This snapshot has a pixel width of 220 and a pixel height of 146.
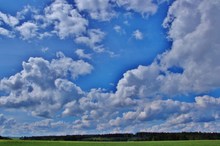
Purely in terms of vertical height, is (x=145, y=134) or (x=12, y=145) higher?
(x=145, y=134)

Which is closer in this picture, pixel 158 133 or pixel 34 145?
pixel 34 145

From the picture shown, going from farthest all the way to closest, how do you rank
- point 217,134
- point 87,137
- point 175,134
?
point 87,137 < point 217,134 < point 175,134

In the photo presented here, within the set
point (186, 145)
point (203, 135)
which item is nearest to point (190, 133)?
point (203, 135)

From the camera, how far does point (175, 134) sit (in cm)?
14500

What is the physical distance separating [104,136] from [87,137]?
7.87m

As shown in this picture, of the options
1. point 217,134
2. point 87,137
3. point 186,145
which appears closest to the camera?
point 186,145

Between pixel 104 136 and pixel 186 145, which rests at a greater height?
pixel 104 136

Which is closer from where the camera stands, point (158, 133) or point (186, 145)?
point (186, 145)

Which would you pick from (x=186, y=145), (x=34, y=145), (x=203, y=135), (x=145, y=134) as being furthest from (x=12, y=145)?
(x=203, y=135)

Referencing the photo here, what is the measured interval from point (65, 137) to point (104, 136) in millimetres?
20402

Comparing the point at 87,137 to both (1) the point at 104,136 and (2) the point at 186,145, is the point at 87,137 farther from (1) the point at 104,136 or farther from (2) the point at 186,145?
(2) the point at 186,145

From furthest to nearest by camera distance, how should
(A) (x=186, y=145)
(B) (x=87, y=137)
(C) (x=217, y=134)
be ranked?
(B) (x=87, y=137), (C) (x=217, y=134), (A) (x=186, y=145)

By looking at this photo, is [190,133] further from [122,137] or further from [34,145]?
[34,145]

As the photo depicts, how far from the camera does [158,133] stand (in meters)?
150
